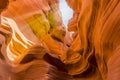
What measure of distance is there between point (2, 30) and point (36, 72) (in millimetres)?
342

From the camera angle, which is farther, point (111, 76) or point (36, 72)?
point (36, 72)

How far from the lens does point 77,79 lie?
0.92 m

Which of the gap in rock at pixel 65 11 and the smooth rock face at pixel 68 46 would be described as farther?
the gap in rock at pixel 65 11

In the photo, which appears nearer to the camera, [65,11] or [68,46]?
[68,46]

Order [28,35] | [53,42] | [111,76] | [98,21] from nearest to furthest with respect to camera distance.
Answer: [111,76], [98,21], [53,42], [28,35]

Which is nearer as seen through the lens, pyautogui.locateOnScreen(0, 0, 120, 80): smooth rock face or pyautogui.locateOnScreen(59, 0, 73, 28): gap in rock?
pyautogui.locateOnScreen(0, 0, 120, 80): smooth rock face

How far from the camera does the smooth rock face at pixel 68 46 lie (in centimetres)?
77

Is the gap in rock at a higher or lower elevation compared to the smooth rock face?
lower

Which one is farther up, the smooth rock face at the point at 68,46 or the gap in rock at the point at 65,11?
the smooth rock face at the point at 68,46

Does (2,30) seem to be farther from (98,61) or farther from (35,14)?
(98,61)

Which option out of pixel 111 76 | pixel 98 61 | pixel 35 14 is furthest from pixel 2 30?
pixel 111 76

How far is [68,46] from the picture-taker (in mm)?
1052

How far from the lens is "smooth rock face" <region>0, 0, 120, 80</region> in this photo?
77 cm

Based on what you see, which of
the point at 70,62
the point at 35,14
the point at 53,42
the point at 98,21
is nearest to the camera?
the point at 98,21
